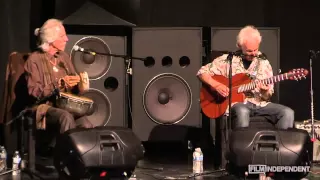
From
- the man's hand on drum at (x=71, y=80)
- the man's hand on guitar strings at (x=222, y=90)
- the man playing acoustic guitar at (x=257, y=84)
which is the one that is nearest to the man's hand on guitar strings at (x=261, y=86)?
the man playing acoustic guitar at (x=257, y=84)

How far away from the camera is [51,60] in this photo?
436cm

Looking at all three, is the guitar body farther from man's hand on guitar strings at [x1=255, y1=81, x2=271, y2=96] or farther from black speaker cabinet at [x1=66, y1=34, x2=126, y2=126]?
black speaker cabinet at [x1=66, y1=34, x2=126, y2=126]

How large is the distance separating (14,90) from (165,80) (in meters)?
1.42

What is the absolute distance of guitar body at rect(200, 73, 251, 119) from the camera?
4484mm

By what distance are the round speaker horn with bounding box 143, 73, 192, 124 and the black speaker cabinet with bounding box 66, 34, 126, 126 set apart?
0.85 feet

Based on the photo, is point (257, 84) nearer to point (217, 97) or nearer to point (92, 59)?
point (217, 97)

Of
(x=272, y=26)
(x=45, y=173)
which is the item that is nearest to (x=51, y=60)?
(x=45, y=173)

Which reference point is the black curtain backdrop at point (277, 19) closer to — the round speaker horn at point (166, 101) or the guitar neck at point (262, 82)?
the round speaker horn at point (166, 101)

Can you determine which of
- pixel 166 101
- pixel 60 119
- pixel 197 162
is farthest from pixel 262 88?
pixel 60 119

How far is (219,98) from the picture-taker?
4516 millimetres

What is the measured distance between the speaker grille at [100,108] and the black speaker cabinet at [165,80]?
25 cm

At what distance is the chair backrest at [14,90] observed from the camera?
447 centimetres

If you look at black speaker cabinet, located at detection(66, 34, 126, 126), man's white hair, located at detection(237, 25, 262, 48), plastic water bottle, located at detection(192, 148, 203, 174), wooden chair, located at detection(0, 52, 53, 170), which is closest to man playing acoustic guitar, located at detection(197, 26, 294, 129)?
man's white hair, located at detection(237, 25, 262, 48)

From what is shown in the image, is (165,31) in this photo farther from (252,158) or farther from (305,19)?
(252,158)
